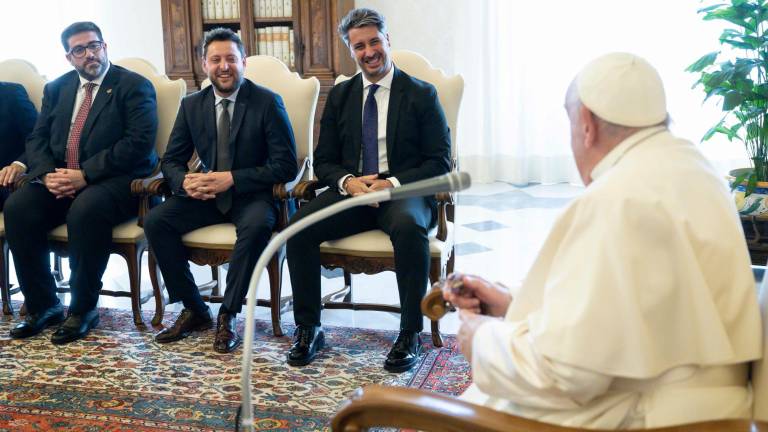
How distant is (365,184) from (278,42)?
10.9 feet

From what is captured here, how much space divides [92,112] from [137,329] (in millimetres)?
1060

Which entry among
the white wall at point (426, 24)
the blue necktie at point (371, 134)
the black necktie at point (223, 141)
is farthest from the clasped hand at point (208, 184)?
the white wall at point (426, 24)

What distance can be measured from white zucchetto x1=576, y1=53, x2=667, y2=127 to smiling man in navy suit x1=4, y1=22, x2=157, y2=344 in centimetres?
276

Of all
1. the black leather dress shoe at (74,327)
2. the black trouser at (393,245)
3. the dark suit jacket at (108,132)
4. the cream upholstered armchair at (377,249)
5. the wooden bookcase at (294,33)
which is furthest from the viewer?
the wooden bookcase at (294,33)

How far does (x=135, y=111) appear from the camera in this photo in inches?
154

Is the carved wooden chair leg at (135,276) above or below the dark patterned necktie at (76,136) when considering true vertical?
below

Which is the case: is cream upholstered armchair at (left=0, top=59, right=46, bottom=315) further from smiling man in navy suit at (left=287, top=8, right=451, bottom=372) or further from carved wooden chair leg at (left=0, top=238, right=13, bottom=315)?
smiling man in navy suit at (left=287, top=8, right=451, bottom=372)

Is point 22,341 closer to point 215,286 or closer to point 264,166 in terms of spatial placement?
point 215,286

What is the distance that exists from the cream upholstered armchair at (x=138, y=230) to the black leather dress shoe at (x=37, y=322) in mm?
254

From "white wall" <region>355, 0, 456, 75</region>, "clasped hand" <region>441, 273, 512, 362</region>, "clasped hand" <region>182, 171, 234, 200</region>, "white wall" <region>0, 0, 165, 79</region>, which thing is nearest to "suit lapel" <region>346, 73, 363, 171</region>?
"clasped hand" <region>182, 171, 234, 200</region>

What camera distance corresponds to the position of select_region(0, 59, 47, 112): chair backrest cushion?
14.2 ft

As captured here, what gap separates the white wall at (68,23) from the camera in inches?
288

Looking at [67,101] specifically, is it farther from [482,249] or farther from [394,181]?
[482,249]

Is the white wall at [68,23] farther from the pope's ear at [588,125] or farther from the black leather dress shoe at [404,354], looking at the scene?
the pope's ear at [588,125]
